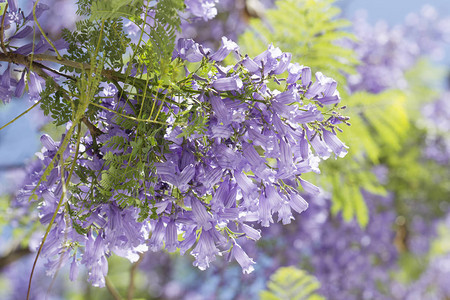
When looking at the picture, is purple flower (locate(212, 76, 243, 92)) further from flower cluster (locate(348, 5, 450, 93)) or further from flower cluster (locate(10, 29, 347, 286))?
flower cluster (locate(348, 5, 450, 93))

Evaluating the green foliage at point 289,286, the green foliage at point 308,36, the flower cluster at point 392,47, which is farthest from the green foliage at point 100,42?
the flower cluster at point 392,47

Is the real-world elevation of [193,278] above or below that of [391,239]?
below

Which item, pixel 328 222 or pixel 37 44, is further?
pixel 328 222

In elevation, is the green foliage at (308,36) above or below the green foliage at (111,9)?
below

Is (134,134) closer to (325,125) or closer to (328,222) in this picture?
(325,125)

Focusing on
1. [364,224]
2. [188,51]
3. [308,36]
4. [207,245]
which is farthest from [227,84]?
[364,224]

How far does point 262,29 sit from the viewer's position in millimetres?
1082

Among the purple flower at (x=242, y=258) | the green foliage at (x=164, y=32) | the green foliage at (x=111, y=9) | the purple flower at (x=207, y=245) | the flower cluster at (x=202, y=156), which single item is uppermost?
the green foliage at (x=111, y=9)

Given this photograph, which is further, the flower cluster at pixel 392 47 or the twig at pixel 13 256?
the flower cluster at pixel 392 47

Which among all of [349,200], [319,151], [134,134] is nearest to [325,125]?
[319,151]

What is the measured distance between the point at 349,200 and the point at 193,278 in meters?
1.24

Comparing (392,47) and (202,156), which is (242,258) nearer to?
(202,156)

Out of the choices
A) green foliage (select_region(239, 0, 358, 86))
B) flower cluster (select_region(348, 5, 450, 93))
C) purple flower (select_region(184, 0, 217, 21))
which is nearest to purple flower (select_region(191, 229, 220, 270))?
purple flower (select_region(184, 0, 217, 21))

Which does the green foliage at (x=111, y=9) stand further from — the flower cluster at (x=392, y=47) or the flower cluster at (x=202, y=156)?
the flower cluster at (x=392, y=47)
